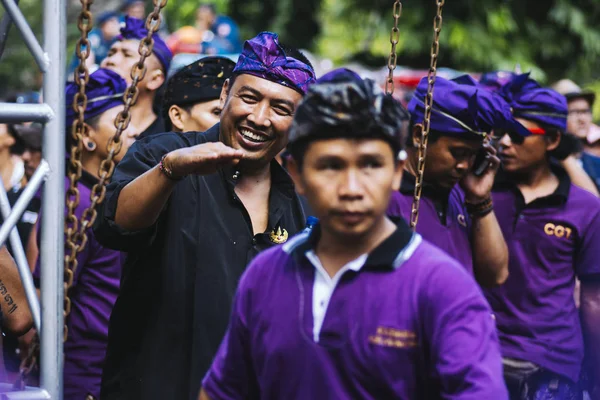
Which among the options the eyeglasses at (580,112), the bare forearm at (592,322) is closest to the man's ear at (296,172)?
the bare forearm at (592,322)

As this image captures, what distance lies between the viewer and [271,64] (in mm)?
3953

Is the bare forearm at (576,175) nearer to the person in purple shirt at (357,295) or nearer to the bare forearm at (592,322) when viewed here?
the bare forearm at (592,322)

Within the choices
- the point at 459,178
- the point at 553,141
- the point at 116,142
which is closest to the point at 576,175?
the point at 553,141

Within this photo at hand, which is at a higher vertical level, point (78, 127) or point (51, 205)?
point (78, 127)

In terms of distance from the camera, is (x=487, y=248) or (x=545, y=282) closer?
(x=487, y=248)

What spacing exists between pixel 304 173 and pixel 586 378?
3.93 meters

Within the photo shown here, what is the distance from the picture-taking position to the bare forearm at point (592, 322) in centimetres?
584

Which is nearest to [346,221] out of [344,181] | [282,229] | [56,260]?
[344,181]

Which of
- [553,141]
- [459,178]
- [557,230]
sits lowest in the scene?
[557,230]

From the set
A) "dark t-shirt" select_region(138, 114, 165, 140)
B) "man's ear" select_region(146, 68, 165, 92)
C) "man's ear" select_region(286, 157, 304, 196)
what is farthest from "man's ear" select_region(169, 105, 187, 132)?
"man's ear" select_region(286, 157, 304, 196)

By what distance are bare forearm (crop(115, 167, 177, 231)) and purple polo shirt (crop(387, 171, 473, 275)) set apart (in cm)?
136

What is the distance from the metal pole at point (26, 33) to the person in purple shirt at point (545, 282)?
118 inches

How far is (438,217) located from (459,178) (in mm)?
236

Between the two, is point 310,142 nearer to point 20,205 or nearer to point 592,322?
point 20,205
